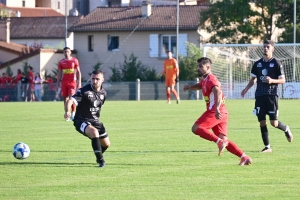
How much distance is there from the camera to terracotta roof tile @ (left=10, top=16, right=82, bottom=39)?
7088 centimetres

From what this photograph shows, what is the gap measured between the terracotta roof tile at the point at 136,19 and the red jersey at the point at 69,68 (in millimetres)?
35627

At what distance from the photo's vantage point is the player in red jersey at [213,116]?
10906 millimetres

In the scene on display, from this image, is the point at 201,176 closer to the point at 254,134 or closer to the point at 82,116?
the point at 82,116

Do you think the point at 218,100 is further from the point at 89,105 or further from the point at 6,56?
the point at 6,56

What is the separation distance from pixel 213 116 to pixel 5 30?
57.1 m

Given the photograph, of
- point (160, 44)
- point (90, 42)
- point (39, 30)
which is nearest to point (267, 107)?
point (160, 44)

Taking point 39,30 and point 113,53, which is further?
point 39,30

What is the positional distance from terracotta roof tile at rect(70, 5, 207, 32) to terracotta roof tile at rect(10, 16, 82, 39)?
9444 mm

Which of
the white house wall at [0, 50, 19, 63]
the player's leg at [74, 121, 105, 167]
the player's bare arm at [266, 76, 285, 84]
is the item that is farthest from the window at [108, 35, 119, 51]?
the player's leg at [74, 121, 105, 167]

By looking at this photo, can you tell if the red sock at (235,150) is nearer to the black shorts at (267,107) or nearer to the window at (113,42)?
the black shorts at (267,107)

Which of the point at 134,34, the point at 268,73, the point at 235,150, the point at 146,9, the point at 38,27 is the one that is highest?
the point at 146,9

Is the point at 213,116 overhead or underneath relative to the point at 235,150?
overhead

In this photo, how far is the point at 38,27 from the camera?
71.8 meters

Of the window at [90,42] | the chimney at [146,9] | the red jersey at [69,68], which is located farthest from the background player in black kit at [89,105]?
the window at [90,42]
